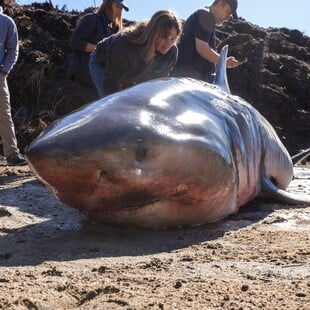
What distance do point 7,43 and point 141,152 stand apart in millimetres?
4334

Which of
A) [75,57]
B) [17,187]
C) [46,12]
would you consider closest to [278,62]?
[46,12]

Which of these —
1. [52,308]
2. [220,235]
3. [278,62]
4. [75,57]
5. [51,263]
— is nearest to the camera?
[52,308]

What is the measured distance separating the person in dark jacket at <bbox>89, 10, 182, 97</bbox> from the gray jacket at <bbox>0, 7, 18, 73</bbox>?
5.74 feet

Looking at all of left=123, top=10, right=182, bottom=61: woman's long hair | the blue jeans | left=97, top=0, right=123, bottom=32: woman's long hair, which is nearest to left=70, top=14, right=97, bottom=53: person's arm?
left=97, top=0, right=123, bottom=32: woman's long hair

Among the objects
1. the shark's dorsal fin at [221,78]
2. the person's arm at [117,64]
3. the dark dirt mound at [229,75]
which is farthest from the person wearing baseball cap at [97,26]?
the dark dirt mound at [229,75]

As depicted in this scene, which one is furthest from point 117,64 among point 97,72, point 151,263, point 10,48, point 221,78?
point 151,263

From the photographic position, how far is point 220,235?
3.64 metres

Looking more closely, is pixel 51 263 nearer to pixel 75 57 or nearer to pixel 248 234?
pixel 248 234

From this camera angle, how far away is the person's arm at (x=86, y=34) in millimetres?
6598

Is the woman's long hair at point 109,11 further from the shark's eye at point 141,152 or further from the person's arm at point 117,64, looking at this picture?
the shark's eye at point 141,152

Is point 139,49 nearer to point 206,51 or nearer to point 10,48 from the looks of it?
point 206,51

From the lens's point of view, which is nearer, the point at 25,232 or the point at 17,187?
the point at 25,232

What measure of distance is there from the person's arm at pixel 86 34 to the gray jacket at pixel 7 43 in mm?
784

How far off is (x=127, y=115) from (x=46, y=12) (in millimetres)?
11772
